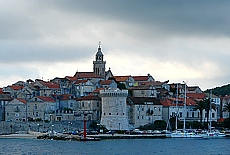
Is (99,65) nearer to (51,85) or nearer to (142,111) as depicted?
(51,85)

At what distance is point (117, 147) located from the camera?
8700 centimetres

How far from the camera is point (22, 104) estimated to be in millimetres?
112375

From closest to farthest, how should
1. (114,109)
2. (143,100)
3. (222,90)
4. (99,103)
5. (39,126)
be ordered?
(114,109) < (39,126) < (99,103) < (143,100) < (222,90)

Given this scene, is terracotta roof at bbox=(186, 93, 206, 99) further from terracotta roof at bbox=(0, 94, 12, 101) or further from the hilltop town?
terracotta roof at bbox=(0, 94, 12, 101)

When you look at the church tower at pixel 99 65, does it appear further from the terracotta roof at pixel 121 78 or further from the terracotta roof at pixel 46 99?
the terracotta roof at pixel 46 99

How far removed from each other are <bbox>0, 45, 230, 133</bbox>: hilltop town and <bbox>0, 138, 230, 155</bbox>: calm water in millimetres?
9874

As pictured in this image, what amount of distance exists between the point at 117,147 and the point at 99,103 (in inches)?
1058

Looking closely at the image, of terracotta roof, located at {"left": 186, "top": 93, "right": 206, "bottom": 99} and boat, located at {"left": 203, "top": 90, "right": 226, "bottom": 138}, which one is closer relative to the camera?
boat, located at {"left": 203, "top": 90, "right": 226, "bottom": 138}

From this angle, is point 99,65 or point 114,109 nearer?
point 114,109

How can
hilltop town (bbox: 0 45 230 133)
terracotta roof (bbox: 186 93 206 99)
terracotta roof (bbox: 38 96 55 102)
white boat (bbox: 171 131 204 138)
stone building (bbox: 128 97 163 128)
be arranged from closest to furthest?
white boat (bbox: 171 131 204 138)
hilltop town (bbox: 0 45 230 133)
terracotta roof (bbox: 38 96 55 102)
stone building (bbox: 128 97 163 128)
terracotta roof (bbox: 186 93 206 99)

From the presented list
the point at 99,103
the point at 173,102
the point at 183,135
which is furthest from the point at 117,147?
the point at 173,102

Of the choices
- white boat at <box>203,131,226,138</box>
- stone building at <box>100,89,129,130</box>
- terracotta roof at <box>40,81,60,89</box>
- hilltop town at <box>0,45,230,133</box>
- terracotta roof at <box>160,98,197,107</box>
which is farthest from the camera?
terracotta roof at <box>40,81,60,89</box>

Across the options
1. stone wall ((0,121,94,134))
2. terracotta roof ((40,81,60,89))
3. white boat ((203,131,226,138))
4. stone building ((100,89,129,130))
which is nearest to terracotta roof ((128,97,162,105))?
stone building ((100,89,129,130))

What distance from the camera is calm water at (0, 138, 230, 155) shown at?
3155 inches
